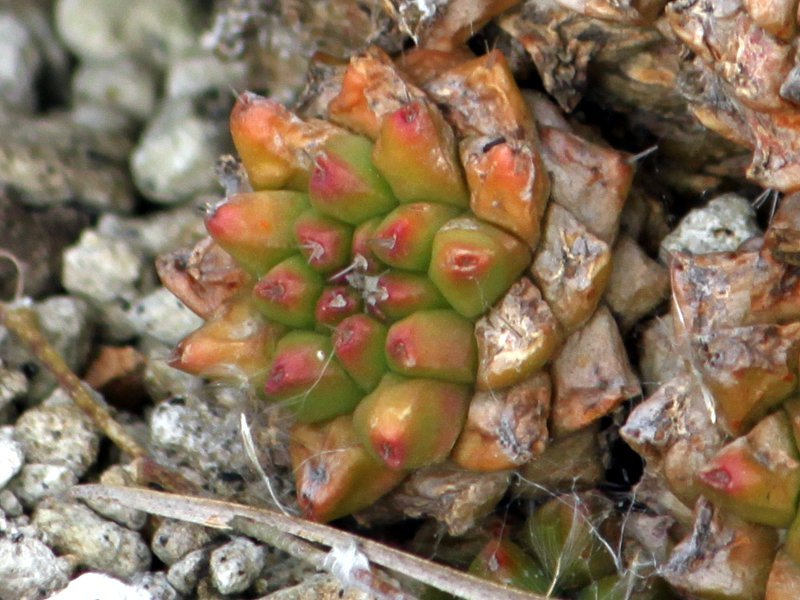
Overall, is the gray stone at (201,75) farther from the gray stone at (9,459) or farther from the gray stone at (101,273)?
the gray stone at (9,459)

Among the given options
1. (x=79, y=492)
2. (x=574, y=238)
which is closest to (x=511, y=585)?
(x=574, y=238)

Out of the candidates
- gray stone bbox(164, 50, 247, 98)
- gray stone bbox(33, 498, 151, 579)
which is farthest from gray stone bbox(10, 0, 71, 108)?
gray stone bbox(33, 498, 151, 579)

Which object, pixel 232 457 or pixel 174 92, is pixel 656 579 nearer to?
pixel 232 457

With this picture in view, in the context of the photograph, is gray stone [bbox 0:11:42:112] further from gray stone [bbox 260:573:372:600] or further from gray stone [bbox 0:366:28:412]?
gray stone [bbox 260:573:372:600]

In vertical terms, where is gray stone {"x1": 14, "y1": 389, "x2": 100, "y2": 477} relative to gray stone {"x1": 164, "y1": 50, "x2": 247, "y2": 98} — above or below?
below

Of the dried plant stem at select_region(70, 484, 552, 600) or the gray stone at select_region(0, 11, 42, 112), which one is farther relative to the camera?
the gray stone at select_region(0, 11, 42, 112)

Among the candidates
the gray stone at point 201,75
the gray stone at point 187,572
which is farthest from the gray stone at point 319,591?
the gray stone at point 201,75
